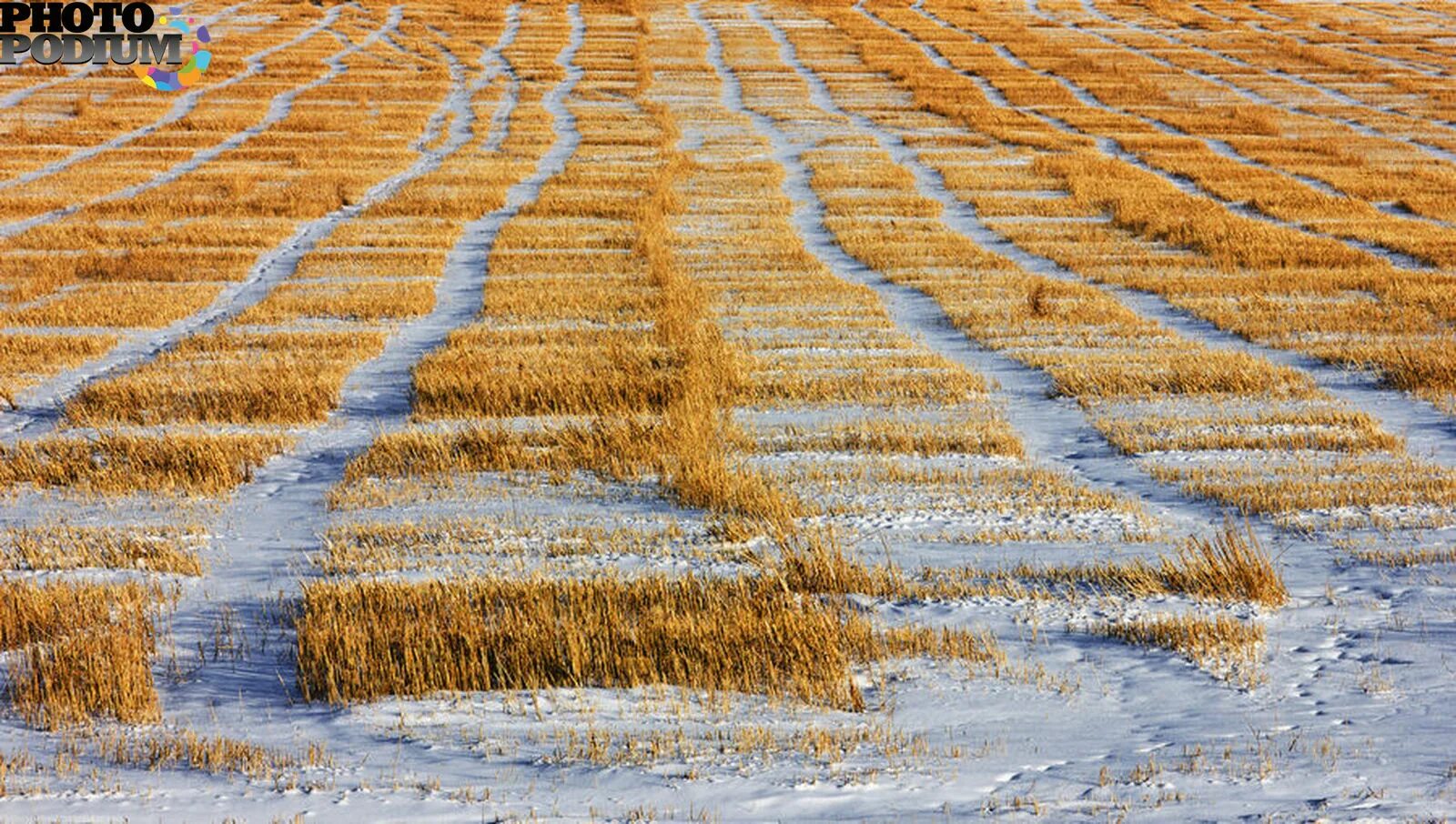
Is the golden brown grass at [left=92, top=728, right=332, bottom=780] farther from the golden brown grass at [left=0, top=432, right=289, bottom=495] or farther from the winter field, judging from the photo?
the golden brown grass at [left=0, top=432, right=289, bottom=495]

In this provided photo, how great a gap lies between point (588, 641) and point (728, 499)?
9.36 feet

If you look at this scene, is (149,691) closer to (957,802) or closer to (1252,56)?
(957,802)

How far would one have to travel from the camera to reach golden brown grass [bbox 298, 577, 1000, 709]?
732cm

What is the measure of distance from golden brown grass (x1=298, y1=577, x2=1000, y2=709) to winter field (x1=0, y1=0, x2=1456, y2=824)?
0.10 ft

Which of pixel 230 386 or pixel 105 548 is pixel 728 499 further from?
pixel 230 386

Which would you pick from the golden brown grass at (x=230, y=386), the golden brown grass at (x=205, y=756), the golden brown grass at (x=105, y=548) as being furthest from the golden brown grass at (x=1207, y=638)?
the golden brown grass at (x=230, y=386)

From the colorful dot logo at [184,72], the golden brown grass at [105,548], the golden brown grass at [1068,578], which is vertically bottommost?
the colorful dot logo at [184,72]

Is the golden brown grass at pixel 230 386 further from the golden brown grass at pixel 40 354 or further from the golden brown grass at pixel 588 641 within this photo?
the golden brown grass at pixel 588 641

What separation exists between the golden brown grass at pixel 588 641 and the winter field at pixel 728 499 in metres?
0.03

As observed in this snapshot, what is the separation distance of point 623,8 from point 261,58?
20.3 meters

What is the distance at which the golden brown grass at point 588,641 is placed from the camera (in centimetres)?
732

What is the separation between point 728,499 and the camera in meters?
10.4

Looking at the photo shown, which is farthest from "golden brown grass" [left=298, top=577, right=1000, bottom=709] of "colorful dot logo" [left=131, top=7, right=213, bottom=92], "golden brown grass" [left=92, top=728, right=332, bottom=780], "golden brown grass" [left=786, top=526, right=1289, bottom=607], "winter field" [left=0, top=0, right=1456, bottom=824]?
"colorful dot logo" [left=131, top=7, right=213, bottom=92]

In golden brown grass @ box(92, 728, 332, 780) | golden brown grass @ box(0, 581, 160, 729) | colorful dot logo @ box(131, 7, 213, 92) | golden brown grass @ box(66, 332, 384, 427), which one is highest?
golden brown grass @ box(92, 728, 332, 780)
